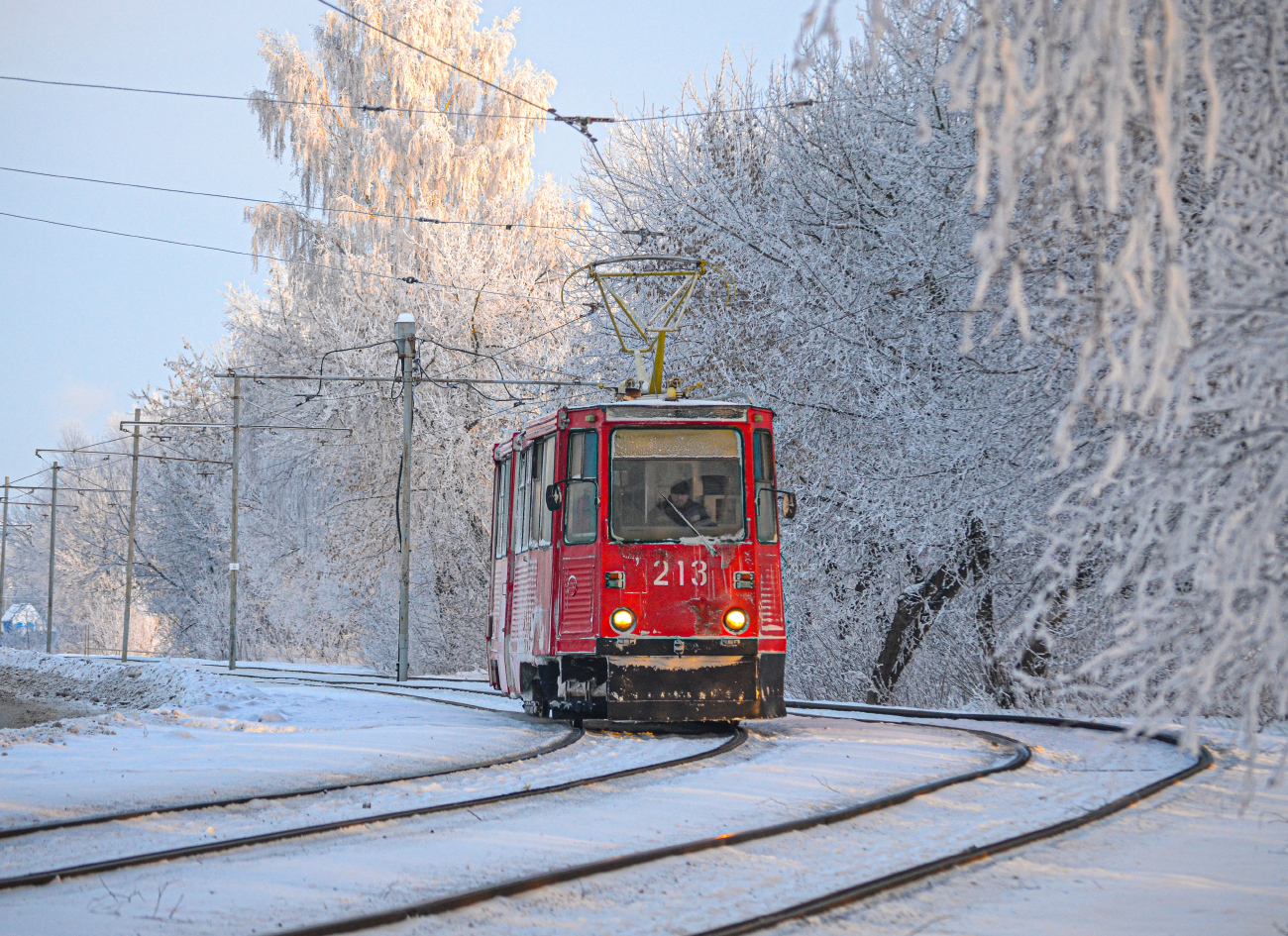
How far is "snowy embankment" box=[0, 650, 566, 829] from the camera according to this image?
9.55 metres

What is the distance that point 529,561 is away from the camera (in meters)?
15.0

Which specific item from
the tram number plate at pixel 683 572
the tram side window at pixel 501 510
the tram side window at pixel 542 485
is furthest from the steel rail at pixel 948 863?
the tram side window at pixel 501 510

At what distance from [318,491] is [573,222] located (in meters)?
9.94

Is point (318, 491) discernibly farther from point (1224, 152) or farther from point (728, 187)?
point (1224, 152)

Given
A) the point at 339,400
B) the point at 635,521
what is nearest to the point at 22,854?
the point at 635,521

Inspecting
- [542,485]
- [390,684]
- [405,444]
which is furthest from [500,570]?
[405,444]

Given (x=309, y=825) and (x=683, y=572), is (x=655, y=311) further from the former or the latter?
(x=309, y=825)

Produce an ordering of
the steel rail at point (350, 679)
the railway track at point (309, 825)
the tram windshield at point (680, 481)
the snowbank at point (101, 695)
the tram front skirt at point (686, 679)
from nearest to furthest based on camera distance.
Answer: the railway track at point (309, 825) → the tram front skirt at point (686, 679) → the tram windshield at point (680, 481) → the snowbank at point (101, 695) → the steel rail at point (350, 679)

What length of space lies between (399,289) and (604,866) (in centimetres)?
3254

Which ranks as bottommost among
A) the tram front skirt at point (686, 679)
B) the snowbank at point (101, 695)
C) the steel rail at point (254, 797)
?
the snowbank at point (101, 695)

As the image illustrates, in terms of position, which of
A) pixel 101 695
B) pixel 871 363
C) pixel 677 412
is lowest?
pixel 101 695

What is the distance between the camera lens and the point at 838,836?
770cm

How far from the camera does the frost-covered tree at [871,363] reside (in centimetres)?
1534

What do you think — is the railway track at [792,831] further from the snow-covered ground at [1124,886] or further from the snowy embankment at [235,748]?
the snowy embankment at [235,748]
